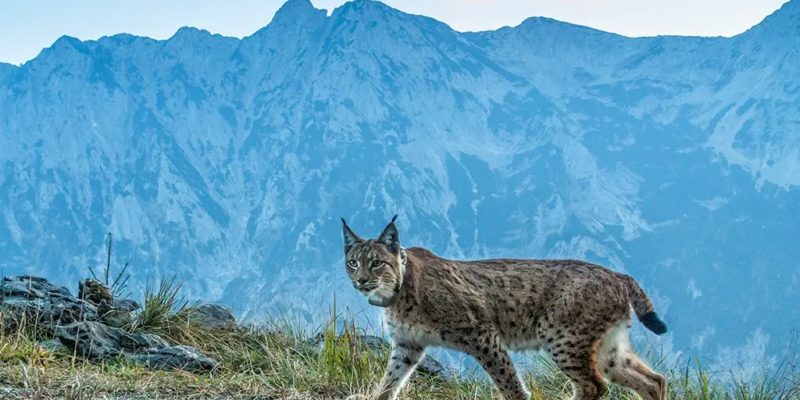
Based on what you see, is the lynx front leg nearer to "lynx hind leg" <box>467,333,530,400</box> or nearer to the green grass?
the green grass

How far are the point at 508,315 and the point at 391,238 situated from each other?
126 centimetres

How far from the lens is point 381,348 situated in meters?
10.6

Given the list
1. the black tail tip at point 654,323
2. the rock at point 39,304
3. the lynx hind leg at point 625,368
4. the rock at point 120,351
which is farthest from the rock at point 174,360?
the black tail tip at point 654,323

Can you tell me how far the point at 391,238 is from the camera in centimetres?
782

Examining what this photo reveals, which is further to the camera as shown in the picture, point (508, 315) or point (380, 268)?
point (508, 315)

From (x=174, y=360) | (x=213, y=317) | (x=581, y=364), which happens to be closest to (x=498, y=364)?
(x=581, y=364)

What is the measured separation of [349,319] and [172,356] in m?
1.91

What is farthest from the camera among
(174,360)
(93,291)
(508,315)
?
(93,291)

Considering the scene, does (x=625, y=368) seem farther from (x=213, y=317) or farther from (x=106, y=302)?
(x=106, y=302)

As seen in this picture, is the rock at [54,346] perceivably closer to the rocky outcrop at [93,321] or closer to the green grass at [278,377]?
the rocky outcrop at [93,321]

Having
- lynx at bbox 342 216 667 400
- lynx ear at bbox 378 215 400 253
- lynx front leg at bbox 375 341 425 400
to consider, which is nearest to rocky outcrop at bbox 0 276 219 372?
lynx front leg at bbox 375 341 425 400

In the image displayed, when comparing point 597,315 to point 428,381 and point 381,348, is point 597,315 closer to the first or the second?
point 428,381

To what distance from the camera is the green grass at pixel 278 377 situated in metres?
6.82

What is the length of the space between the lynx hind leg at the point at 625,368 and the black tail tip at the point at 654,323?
237 millimetres
